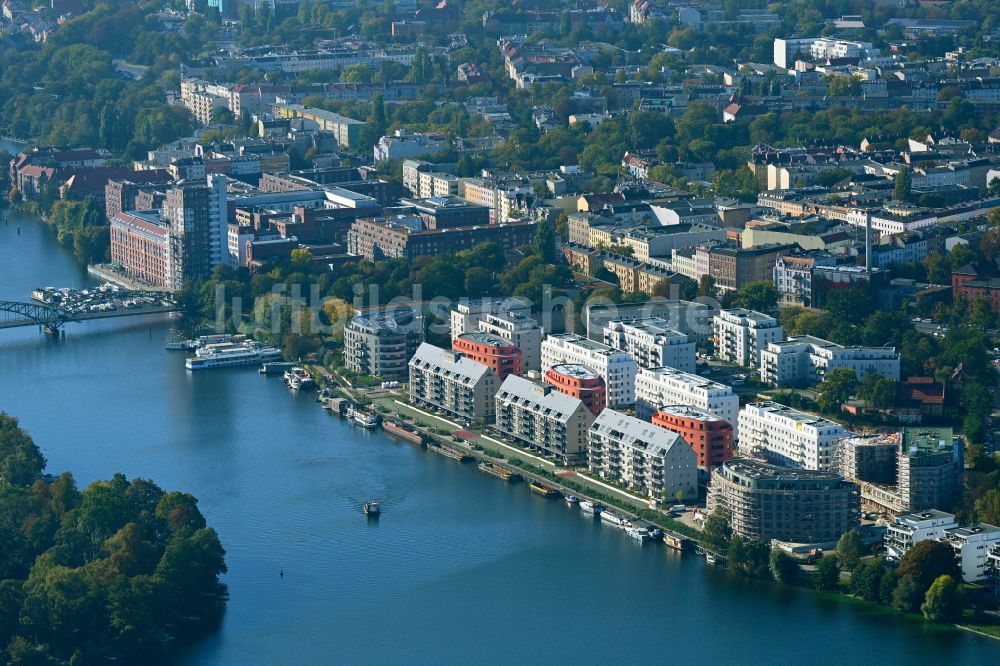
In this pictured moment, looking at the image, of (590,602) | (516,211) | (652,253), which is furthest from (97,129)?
(590,602)

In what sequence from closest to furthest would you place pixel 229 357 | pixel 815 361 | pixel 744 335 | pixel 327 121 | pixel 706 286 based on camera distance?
pixel 815 361 → pixel 744 335 → pixel 229 357 → pixel 706 286 → pixel 327 121

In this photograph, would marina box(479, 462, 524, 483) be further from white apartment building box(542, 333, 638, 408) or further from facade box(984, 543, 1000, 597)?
facade box(984, 543, 1000, 597)

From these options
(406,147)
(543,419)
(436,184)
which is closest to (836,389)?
(543,419)

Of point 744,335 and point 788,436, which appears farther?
point 744,335

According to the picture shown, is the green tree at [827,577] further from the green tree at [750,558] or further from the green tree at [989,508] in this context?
the green tree at [989,508]

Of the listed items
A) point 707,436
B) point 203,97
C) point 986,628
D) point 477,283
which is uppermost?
point 203,97

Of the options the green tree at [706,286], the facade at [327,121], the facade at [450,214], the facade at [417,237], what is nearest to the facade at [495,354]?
the green tree at [706,286]

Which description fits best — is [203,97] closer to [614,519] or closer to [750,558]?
[614,519]
